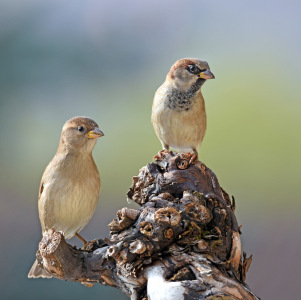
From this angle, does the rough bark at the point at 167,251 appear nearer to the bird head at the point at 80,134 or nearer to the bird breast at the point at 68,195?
the bird breast at the point at 68,195

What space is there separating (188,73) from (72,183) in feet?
2.11

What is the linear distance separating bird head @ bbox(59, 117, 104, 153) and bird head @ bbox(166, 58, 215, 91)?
0.41 meters

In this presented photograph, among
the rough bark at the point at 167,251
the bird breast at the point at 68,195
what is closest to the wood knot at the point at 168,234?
the rough bark at the point at 167,251

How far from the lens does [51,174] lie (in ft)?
6.36

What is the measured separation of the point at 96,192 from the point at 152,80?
1.30 metres

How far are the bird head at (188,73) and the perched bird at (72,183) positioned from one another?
0.42 metres

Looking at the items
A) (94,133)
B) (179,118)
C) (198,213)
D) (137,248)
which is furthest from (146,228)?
(179,118)

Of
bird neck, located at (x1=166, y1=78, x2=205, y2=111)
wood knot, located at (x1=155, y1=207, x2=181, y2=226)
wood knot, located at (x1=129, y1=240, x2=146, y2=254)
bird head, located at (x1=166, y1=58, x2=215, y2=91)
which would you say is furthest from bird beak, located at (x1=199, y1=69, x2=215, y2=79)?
wood knot, located at (x1=129, y1=240, x2=146, y2=254)

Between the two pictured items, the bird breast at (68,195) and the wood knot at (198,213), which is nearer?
the wood knot at (198,213)

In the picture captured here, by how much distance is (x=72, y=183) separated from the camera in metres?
1.91

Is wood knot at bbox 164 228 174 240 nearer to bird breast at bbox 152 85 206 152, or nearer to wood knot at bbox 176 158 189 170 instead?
wood knot at bbox 176 158 189 170

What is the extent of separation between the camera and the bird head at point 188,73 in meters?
2.03

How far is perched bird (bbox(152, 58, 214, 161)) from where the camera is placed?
6.89 ft

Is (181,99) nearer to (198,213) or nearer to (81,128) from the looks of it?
(81,128)
